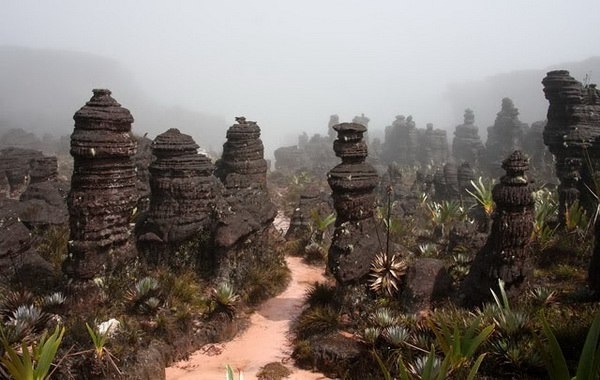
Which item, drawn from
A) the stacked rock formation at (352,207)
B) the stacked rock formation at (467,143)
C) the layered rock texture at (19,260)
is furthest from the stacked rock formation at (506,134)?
the layered rock texture at (19,260)

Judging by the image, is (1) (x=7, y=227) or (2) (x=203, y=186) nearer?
(1) (x=7, y=227)

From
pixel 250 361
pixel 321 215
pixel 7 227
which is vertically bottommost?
pixel 250 361

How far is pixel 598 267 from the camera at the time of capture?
9.21 m

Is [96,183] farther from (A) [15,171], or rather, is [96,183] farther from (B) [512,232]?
(A) [15,171]

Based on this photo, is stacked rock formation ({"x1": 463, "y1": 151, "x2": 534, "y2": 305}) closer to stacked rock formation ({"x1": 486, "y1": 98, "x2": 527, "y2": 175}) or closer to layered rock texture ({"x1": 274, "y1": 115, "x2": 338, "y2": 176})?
stacked rock formation ({"x1": 486, "y1": 98, "x2": 527, "y2": 175})

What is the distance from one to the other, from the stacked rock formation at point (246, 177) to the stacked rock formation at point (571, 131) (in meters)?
12.3

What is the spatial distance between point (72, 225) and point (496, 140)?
51.5 meters

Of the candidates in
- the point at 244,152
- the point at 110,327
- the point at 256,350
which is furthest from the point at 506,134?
the point at 110,327

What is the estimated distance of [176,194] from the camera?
1404cm

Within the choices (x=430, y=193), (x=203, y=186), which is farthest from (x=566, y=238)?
(x=430, y=193)

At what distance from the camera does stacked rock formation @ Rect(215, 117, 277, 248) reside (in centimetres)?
1467

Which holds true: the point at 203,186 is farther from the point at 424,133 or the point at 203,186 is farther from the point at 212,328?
the point at 424,133

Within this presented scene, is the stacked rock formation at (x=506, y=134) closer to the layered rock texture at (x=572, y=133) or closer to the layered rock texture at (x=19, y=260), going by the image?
the layered rock texture at (x=572, y=133)

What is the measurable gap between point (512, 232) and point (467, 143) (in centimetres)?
5235
